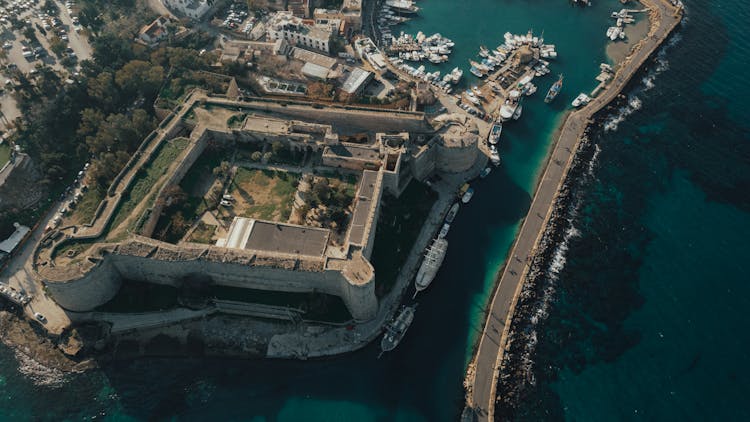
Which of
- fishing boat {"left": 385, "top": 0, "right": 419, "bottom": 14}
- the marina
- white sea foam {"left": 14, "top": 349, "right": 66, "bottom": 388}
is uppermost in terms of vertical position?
fishing boat {"left": 385, "top": 0, "right": 419, "bottom": 14}

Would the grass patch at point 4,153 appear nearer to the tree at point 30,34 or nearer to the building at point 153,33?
the tree at point 30,34

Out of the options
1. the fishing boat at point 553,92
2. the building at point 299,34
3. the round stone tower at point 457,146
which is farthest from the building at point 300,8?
the fishing boat at point 553,92

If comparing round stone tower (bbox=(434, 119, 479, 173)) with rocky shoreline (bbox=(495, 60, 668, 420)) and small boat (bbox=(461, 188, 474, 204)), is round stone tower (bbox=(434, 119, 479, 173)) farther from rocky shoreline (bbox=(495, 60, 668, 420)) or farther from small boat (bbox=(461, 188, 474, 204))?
rocky shoreline (bbox=(495, 60, 668, 420))

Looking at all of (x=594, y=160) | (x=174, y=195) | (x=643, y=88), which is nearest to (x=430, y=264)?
(x=594, y=160)

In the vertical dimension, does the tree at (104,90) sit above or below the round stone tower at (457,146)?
below

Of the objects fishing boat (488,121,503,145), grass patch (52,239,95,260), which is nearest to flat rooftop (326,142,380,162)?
fishing boat (488,121,503,145)

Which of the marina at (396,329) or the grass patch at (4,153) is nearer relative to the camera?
the marina at (396,329)
